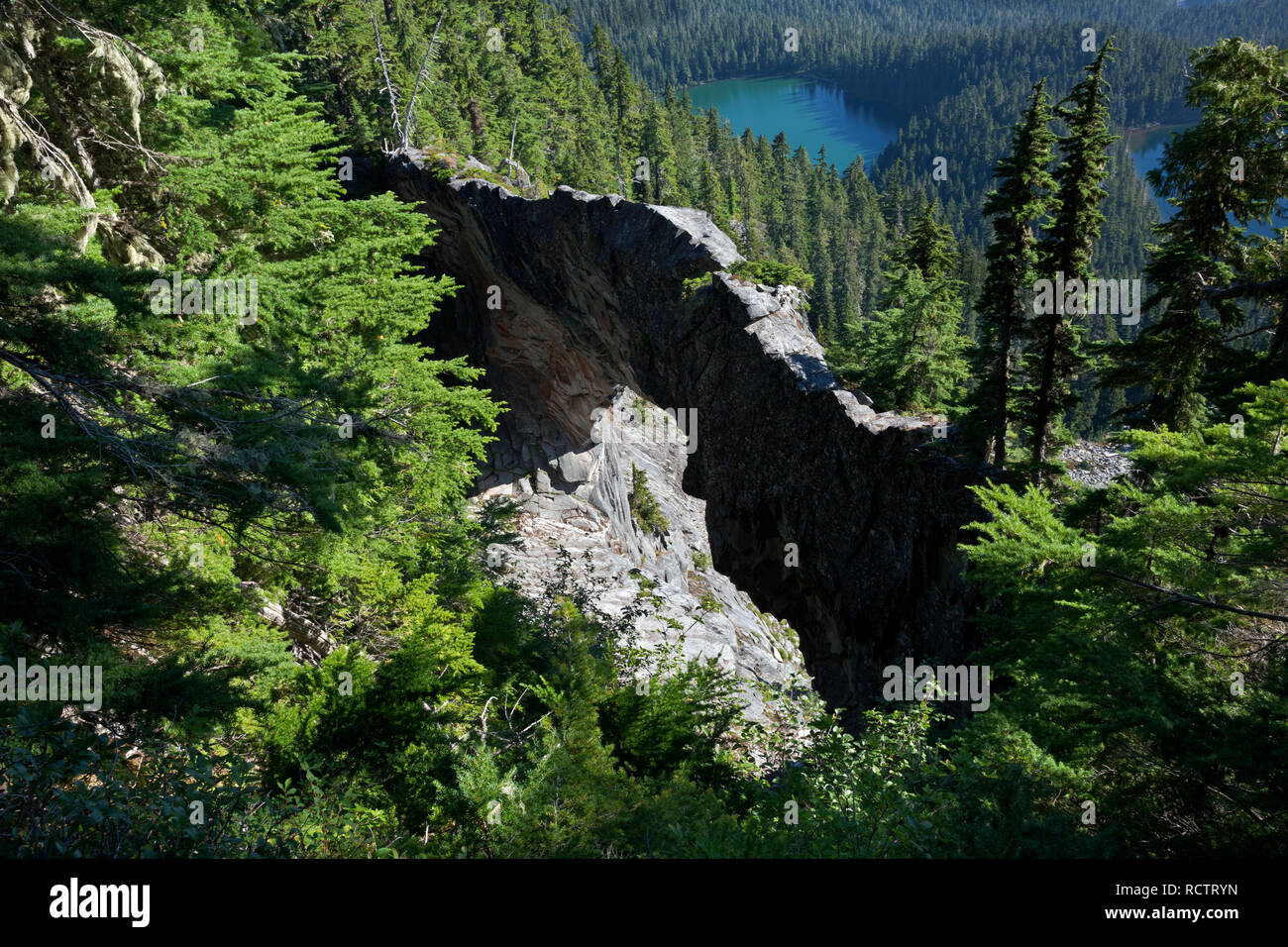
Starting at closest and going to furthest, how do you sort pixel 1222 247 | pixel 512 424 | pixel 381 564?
pixel 381 564 < pixel 1222 247 < pixel 512 424

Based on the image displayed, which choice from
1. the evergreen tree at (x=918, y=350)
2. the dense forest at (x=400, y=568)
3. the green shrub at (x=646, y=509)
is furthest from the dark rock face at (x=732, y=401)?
the evergreen tree at (x=918, y=350)

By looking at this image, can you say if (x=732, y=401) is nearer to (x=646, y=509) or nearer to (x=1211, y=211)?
(x=646, y=509)

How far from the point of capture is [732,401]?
23.3 m

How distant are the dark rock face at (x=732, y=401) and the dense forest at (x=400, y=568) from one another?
7.23 feet

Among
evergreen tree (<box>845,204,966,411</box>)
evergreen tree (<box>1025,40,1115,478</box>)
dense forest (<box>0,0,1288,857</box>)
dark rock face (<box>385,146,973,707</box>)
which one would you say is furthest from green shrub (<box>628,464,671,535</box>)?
evergreen tree (<box>1025,40,1115,478</box>)

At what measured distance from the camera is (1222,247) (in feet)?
51.3

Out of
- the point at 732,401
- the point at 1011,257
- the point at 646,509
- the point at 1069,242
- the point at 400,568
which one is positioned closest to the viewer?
the point at 400,568

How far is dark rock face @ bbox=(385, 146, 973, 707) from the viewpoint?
741 inches

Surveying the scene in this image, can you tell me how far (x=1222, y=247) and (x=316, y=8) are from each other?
1528 inches

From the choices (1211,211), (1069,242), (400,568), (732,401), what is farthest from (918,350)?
(400,568)

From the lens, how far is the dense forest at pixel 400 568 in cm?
555

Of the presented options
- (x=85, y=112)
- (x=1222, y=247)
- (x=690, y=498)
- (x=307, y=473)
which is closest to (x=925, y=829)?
(x=307, y=473)

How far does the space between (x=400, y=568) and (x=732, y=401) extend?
1412 cm
